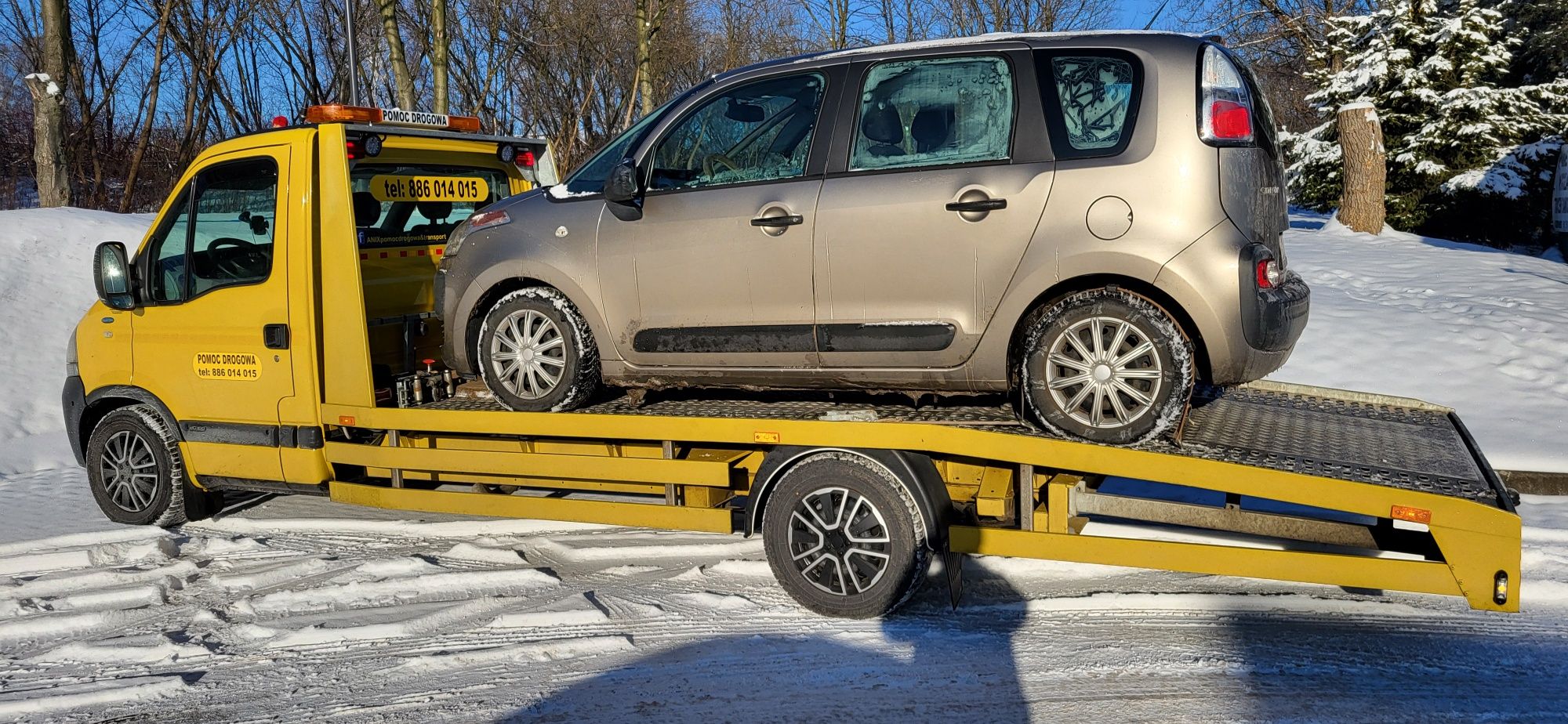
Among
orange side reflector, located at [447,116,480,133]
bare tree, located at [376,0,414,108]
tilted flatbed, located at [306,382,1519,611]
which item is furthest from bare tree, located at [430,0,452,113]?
tilted flatbed, located at [306,382,1519,611]

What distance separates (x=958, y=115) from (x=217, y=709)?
364cm

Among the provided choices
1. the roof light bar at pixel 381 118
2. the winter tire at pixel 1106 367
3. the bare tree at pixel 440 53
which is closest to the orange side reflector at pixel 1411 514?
the winter tire at pixel 1106 367

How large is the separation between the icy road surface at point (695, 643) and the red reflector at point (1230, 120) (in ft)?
6.48

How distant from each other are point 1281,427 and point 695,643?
265 cm

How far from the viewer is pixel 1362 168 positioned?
50.7ft

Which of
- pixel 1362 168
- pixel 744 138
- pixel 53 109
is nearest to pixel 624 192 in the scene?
pixel 744 138

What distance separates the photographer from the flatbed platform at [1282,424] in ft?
13.7

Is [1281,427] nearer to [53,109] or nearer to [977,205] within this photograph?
[977,205]

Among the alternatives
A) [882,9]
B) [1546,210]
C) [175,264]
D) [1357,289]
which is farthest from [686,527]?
[882,9]

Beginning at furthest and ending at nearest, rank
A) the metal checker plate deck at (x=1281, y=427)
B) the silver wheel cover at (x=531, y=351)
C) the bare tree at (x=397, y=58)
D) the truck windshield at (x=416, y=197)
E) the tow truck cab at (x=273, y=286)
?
the bare tree at (x=397, y=58)
the truck windshield at (x=416, y=197)
the tow truck cab at (x=273, y=286)
the silver wheel cover at (x=531, y=351)
the metal checker plate deck at (x=1281, y=427)

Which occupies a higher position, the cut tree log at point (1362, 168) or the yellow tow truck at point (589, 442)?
the cut tree log at point (1362, 168)

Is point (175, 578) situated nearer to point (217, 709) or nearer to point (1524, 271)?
point (217, 709)

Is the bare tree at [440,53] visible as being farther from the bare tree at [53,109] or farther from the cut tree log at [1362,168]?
the cut tree log at [1362,168]

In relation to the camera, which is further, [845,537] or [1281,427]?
[1281,427]
